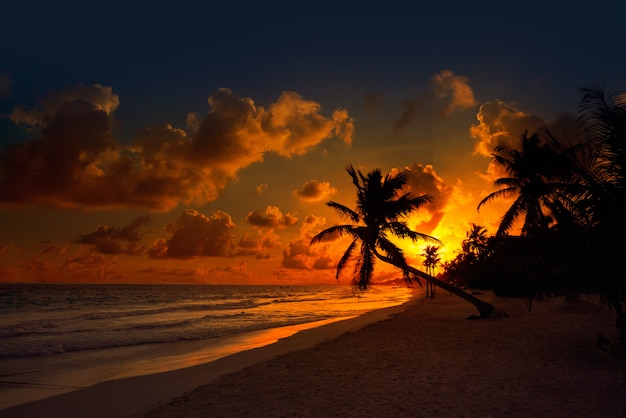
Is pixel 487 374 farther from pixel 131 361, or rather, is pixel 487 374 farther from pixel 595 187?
pixel 131 361

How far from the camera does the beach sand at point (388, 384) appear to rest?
293 inches

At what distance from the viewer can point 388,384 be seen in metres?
9.02

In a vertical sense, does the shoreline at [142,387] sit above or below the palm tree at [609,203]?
below

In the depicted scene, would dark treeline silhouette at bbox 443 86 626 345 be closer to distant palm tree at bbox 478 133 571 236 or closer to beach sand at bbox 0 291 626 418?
beach sand at bbox 0 291 626 418

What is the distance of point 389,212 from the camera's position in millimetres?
24453

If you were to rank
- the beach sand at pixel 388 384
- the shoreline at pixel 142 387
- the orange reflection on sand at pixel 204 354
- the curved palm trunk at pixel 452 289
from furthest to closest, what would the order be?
the curved palm trunk at pixel 452 289, the orange reflection on sand at pixel 204 354, the shoreline at pixel 142 387, the beach sand at pixel 388 384

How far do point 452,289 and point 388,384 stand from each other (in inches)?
582

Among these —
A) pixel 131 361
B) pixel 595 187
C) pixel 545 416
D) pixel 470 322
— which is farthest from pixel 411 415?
pixel 470 322

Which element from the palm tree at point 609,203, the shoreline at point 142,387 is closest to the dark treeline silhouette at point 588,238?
the palm tree at point 609,203

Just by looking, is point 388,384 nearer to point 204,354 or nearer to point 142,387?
point 142,387

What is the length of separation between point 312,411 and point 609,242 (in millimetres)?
8713

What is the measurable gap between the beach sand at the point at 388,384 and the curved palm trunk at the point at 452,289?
6438 mm

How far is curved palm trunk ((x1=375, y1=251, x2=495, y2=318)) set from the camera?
69.8 ft

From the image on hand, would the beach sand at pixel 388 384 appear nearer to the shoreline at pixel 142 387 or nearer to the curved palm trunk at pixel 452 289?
the shoreline at pixel 142 387
